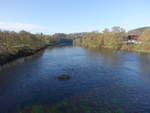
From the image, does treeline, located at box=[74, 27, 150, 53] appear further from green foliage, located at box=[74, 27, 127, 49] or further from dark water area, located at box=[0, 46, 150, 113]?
dark water area, located at box=[0, 46, 150, 113]

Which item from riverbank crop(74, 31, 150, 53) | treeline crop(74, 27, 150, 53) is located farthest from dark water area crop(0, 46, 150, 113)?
treeline crop(74, 27, 150, 53)

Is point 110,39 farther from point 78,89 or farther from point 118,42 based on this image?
point 78,89

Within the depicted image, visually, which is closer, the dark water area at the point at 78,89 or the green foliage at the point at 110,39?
the dark water area at the point at 78,89

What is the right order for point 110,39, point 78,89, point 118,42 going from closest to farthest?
point 78,89 → point 118,42 → point 110,39

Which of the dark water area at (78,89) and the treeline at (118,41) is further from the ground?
the treeline at (118,41)

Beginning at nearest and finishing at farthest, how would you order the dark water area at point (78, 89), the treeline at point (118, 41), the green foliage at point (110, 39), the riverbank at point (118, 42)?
the dark water area at point (78, 89), the riverbank at point (118, 42), the treeline at point (118, 41), the green foliage at point (110, 39)

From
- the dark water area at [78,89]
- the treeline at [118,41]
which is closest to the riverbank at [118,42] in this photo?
the treeline at [118,41]

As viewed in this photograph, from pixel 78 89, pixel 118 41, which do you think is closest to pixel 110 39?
pixel 118 41

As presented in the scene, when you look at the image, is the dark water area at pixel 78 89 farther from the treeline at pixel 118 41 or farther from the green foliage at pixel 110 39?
the green foliage at pixel 110 39

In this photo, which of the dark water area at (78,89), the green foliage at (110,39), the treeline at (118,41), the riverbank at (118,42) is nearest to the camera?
the dark water area at (78,89)

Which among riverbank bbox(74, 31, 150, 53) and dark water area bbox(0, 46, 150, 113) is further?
riverbank bbox(74, 31, 150, 53)

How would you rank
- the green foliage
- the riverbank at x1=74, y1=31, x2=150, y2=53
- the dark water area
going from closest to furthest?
the dark water area → the riverbank at x1=74, y1=31, x2=150, y2=53 → the green foliage

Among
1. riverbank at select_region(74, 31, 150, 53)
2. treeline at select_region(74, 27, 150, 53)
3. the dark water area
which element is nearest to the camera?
the dark water area

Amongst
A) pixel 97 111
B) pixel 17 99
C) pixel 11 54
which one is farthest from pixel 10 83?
pixel 11 54
